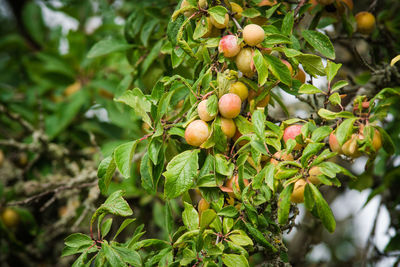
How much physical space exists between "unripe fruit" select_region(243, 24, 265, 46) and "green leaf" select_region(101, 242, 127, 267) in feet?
1.57

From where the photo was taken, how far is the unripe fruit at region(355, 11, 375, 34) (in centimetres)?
119

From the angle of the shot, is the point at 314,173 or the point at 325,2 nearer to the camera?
the point at 314,173

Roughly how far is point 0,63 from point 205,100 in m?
2.19

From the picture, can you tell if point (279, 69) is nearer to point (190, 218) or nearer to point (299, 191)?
point (299, 191)

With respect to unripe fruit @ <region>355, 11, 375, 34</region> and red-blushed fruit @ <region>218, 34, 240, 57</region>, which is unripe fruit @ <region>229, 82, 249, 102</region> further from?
unripe fruit @ <region>355, 11, 375, 34</region>

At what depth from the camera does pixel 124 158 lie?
722 millimetres

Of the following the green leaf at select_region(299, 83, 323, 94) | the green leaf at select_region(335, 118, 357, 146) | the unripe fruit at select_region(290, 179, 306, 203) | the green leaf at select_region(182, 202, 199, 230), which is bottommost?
the green leaf at select_region(182, 202, 199, 230)

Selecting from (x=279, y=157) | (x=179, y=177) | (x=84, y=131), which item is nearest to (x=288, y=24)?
(x=279, y=157)

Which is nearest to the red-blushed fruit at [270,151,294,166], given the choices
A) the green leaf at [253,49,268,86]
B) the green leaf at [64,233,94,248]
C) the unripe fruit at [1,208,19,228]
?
the green leaf at [253,49,268,86]

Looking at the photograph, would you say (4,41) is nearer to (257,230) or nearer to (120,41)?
(120,41)

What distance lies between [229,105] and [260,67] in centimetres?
9

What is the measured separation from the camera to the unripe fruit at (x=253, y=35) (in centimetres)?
68

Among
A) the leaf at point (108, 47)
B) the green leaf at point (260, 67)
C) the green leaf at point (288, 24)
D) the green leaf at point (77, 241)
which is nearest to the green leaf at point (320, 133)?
the green leaf at point (260, 67)

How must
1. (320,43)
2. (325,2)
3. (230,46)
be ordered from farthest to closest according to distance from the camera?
(325,2), (320,43), (230,46)
